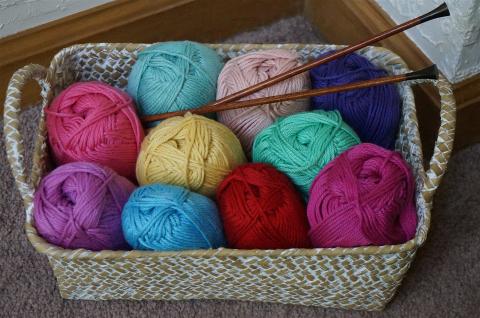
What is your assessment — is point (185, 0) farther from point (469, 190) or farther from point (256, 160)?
point (469, 190)

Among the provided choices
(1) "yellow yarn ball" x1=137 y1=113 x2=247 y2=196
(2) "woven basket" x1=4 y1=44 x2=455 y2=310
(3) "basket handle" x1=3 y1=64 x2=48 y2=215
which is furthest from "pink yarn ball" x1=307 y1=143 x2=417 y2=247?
(3) "basket handle" x1=3 y1=64 x2=48 y2=215

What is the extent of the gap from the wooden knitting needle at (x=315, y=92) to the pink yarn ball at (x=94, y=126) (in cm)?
6

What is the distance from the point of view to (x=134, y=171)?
103 centimetres

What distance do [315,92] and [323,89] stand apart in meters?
0.01

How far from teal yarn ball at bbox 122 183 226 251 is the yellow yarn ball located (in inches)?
1.6

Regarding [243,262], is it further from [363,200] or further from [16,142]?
[16,142]

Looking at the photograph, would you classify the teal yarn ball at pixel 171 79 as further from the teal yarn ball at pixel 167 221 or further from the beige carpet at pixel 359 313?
the beige carpet at pixel 359 313

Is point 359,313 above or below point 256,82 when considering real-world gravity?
below

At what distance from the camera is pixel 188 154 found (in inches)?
37.1

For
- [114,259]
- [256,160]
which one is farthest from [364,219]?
[114,259]

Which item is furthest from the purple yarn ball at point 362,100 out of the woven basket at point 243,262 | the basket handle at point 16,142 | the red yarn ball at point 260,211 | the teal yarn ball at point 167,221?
the basket handle at point 16,142

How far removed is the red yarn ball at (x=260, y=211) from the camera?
0.91 m

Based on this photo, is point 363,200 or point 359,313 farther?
point 359,313

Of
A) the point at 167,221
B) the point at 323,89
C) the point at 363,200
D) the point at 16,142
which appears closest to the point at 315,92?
the point at 323,89
